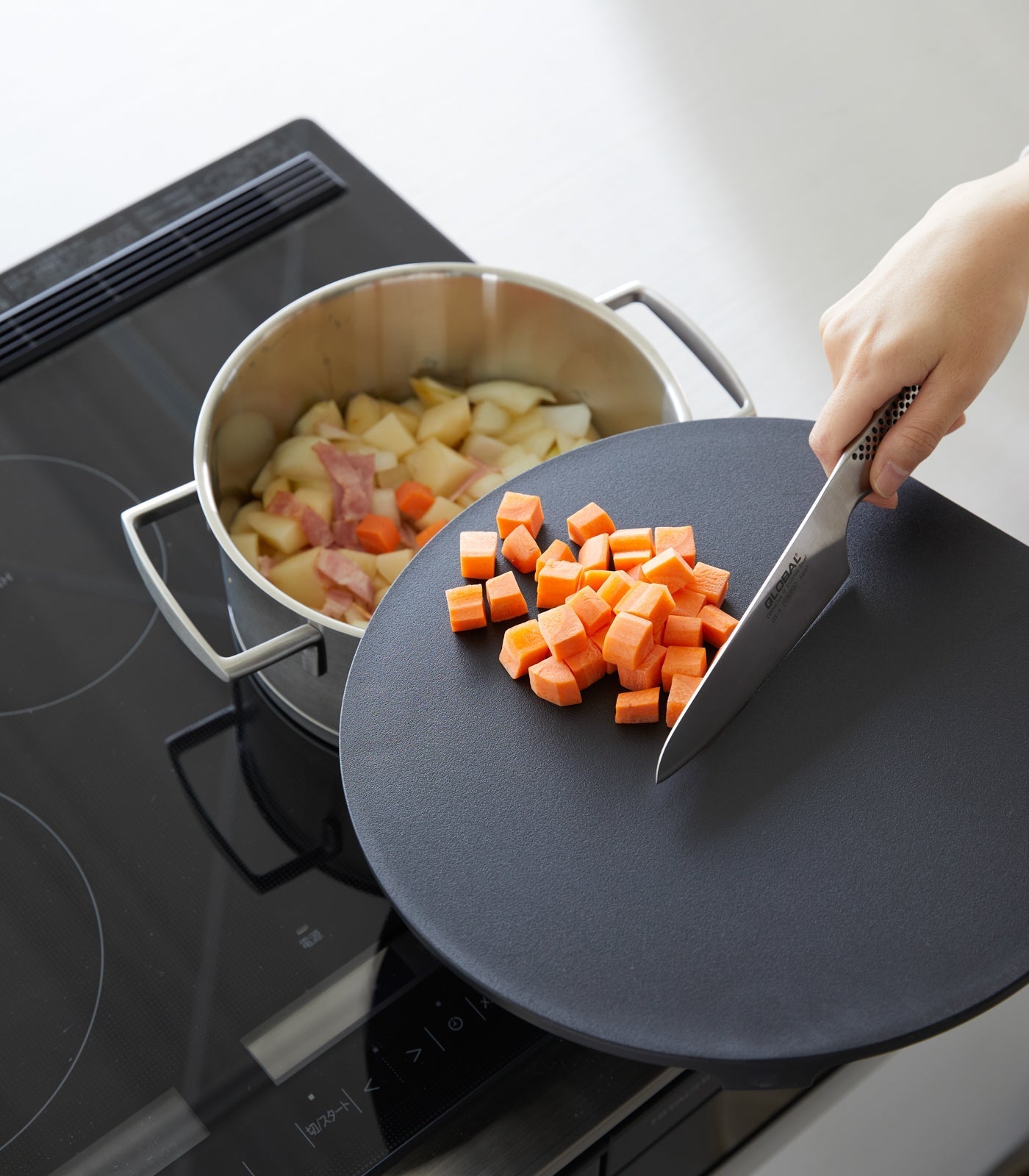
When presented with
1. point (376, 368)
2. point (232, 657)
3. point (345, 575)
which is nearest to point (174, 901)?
point (232, 657)

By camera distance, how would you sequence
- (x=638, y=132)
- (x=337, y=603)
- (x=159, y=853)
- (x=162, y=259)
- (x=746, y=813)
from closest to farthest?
(x=746, y=813)
(x=159, y=853)
(x=337, y=603)
(x=162, y=259)
(x=638, y=132)

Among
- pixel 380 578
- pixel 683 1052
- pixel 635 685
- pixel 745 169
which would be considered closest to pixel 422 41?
pixel 745 169

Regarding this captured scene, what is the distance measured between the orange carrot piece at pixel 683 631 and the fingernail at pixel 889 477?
143 millimetres

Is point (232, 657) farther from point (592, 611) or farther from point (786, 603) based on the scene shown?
point (786, 603)

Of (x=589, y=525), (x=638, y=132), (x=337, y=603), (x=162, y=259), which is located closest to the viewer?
(x=589, y=525)

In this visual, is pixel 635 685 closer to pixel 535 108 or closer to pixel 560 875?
pixel 560 875

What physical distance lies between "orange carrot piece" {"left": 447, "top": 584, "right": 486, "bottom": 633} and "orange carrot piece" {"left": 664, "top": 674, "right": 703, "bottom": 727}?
122 millimetres

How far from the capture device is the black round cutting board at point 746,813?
23.4 inches

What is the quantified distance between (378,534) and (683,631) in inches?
15.2

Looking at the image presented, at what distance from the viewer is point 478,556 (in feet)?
2.43

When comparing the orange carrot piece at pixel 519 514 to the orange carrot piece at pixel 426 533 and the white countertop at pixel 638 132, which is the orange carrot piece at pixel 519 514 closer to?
the orange carrot piece at pixel 426 533

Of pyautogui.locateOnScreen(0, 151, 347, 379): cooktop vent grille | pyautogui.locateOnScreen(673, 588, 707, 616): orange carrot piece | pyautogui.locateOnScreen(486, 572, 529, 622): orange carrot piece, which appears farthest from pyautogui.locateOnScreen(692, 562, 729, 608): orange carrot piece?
pyautogui.locateOnScreen(0, 151, 347, 379): cooktop vent grille

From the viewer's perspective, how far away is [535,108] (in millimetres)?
1404

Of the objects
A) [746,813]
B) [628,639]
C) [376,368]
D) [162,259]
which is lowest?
[746,813]
